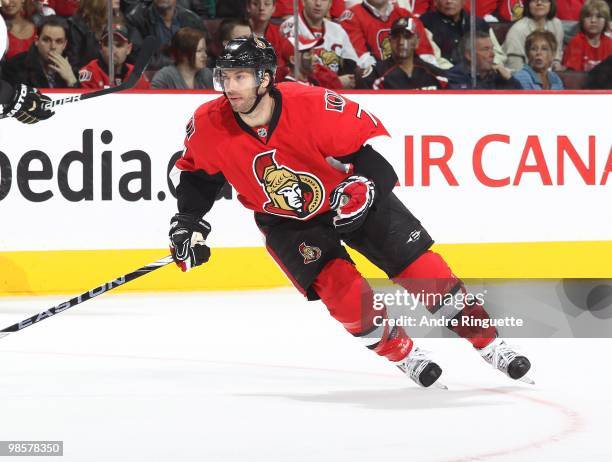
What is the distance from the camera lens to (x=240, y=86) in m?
3.63

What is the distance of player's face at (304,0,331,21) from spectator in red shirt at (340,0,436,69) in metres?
0.10

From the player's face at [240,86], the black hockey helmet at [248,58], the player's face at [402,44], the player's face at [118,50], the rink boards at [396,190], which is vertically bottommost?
the rink boards at [396,190]

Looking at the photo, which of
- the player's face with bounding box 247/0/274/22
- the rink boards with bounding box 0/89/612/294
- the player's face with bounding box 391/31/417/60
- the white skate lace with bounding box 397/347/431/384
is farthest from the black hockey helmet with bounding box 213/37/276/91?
the player's face with bounding box 391/31/417/60

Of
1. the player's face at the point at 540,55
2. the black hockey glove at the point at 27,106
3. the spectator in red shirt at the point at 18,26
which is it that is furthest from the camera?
the player's face at the point at 540,55

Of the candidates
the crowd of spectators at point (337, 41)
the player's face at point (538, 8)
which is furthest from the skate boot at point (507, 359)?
the player's face at point (538, 8)

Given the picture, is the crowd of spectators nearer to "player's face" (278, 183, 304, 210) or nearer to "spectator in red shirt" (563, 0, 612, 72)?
"spectator in red shirt" (563, 0, 612, 72)

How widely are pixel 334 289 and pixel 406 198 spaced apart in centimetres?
273

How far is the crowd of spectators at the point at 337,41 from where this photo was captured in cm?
628

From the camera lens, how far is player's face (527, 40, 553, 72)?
6707 millimetres

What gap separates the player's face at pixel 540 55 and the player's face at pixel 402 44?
0.59 m

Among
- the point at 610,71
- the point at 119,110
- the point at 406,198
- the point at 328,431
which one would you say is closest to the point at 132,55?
the point at 119,110

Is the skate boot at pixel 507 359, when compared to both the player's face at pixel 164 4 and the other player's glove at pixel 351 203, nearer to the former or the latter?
the other player's glove at pixel 351 203

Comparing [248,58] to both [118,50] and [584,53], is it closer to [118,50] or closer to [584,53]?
[118,50]

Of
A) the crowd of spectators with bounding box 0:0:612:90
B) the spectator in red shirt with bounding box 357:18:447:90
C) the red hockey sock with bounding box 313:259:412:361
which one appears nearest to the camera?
the red hockey sock with bounding box 313:259:412:361
